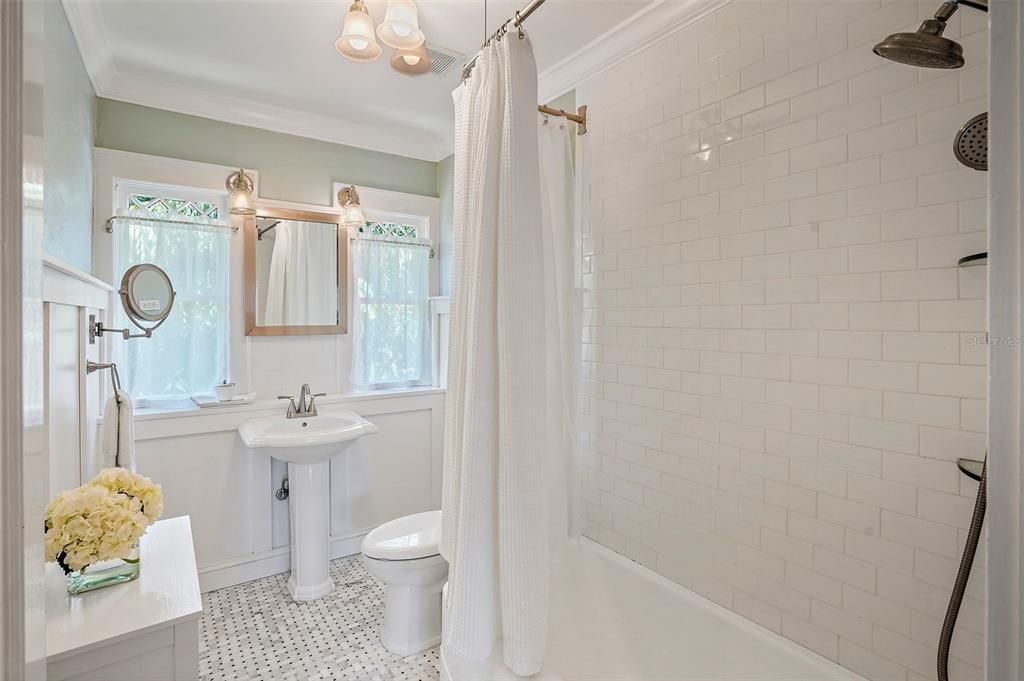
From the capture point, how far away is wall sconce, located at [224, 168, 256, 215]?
2.63m

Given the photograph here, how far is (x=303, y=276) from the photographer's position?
9.55 feet

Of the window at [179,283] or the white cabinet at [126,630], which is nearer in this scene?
the white cabinet at [126,630]

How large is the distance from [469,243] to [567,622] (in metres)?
1.46

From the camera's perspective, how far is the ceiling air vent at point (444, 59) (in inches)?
85.3

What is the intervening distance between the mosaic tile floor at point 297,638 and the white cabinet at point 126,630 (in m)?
1.04

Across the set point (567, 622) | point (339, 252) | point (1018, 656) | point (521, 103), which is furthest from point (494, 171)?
point (339, 252)

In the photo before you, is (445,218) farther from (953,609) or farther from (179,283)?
(953,609)

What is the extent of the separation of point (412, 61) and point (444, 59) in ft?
1.62

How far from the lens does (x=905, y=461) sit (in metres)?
1.29

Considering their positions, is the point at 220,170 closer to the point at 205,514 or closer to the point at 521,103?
the point at 205,514

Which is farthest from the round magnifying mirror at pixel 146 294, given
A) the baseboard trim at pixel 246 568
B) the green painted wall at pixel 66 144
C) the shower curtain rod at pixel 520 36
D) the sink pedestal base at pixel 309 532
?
the shower curtain rod at pixel 520 36

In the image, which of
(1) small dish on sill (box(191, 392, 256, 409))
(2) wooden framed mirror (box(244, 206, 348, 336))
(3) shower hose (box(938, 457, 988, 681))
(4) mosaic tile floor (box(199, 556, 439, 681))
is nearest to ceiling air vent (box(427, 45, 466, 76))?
(2) wooden framed mirror (box(244, 206, 348, 336))

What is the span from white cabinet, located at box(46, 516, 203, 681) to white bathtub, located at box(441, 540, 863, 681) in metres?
0.73

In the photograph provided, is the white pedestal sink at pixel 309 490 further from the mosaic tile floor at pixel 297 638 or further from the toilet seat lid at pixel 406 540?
the toilet seat lid at pixel 406 540
